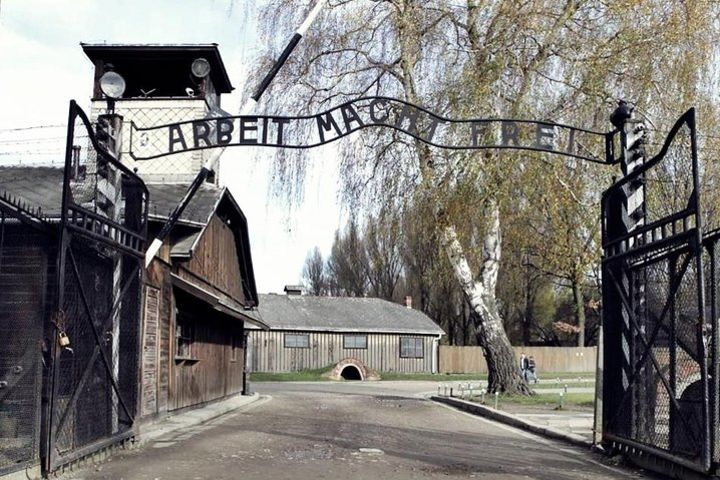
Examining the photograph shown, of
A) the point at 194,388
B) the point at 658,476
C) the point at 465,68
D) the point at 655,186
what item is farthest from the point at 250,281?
the point at 658,476

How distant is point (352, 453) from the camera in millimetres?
11594

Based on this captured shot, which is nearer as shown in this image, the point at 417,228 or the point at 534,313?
the point at 417,228

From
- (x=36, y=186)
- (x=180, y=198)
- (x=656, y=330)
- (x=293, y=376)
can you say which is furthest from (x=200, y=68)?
(x=293, y=376)

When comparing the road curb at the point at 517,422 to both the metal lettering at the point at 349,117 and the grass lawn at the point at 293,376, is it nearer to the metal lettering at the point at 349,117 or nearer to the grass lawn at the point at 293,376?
the metal lettering at the point at 349,117

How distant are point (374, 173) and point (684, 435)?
13247 mm

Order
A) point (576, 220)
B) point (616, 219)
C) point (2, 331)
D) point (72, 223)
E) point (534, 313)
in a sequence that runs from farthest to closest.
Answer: point (534, 313) → point (576, 220) → point (616, 219) → point (72, 223) → point (2, 331)

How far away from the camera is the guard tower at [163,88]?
22250 mm

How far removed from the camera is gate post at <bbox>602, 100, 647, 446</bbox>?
10.9 metres

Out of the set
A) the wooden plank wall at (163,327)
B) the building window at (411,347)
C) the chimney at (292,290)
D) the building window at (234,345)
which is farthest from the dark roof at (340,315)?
the wooden plank wall at (163,327)

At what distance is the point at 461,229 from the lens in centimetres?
2223

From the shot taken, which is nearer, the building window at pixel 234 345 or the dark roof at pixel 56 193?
the dark roof at pixel 56 193

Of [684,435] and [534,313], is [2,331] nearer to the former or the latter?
[684,435]

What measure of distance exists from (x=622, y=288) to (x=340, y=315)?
138 feet

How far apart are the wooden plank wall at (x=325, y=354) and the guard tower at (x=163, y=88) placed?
88.5ft
